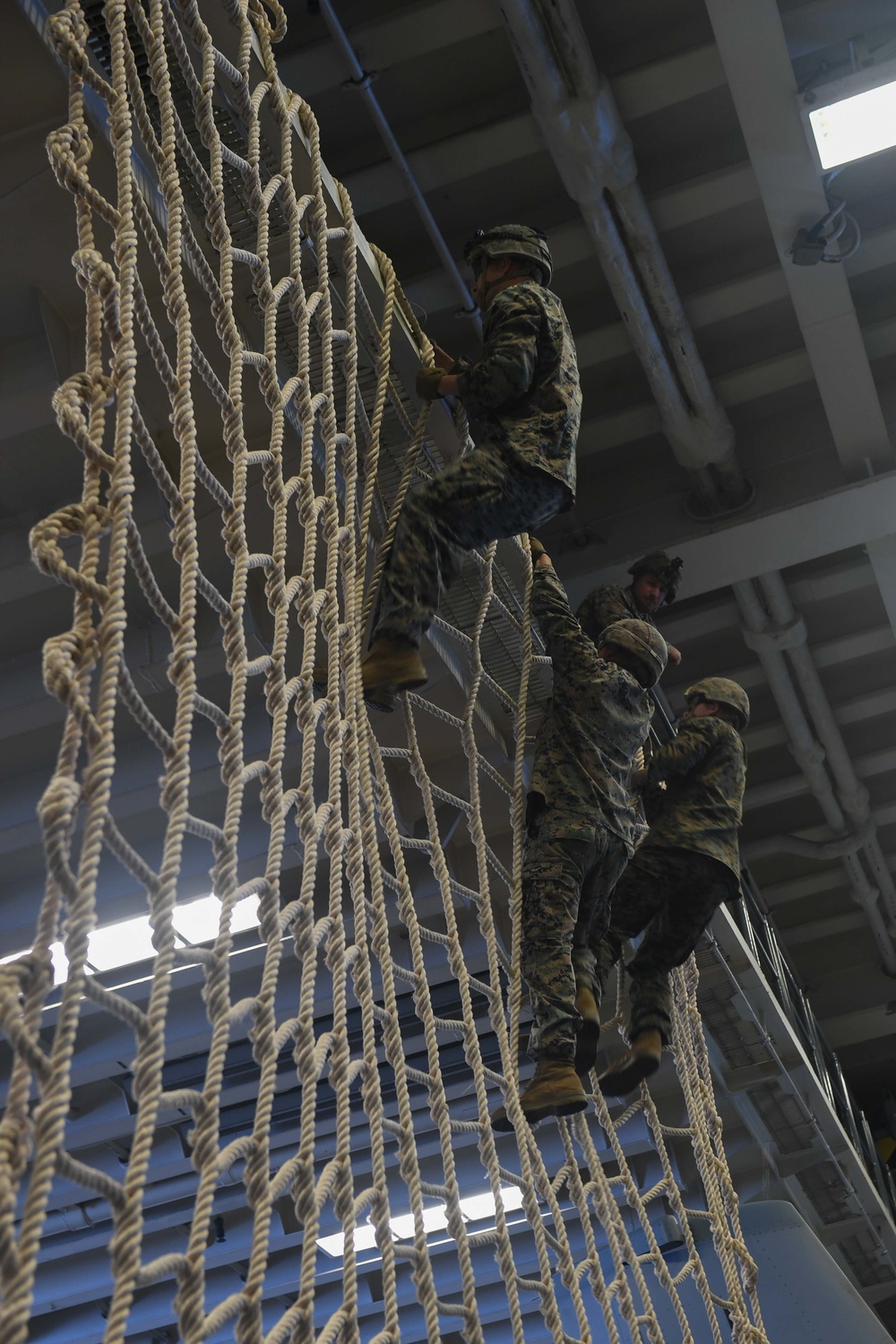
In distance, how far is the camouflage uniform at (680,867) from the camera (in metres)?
4.31

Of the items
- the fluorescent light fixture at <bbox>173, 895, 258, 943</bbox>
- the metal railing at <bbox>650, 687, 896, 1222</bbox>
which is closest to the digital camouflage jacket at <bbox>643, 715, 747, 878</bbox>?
the metal railing at <bbox>650, 687, 896, 1222</bbox>

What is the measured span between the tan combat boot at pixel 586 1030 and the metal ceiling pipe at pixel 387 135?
293 centimetres

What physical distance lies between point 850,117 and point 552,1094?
3.67 metres

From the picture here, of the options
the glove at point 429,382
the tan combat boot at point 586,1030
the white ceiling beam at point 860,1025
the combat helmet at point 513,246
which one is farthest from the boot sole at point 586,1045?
the white ceiling beam at point 860,1025

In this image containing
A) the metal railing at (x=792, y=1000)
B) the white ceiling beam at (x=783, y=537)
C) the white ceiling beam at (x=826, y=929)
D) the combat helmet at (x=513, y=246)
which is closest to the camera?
the combat helmet at (x=513, y=246)

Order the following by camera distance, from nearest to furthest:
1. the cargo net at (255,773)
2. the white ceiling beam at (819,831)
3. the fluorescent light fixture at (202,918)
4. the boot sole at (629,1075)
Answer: the cargo net at (255,773)
the boot sole at (629,1075)
the fluorescent light fixture at (202,918)
the white ceiling beam at (819,831)

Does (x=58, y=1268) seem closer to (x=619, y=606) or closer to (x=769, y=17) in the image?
(x=619, y=606)

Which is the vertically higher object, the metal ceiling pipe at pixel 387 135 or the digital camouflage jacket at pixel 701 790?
the metal ceiling pipe at pixel 387 135

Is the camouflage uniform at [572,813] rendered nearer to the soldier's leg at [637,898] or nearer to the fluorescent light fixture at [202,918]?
the soldier's leg at [637,898]

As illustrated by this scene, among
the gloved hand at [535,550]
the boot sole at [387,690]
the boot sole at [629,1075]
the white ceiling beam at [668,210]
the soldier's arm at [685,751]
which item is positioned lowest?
the boot sole at [629,1075]

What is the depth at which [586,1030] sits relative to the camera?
3.64 m

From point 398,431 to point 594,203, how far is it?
1592mm

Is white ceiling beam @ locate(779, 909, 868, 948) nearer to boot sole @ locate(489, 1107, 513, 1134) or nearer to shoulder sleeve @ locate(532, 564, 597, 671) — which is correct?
shoulder sleeve @ locate(532, 564, 597, 671)

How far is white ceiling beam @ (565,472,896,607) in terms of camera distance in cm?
583
